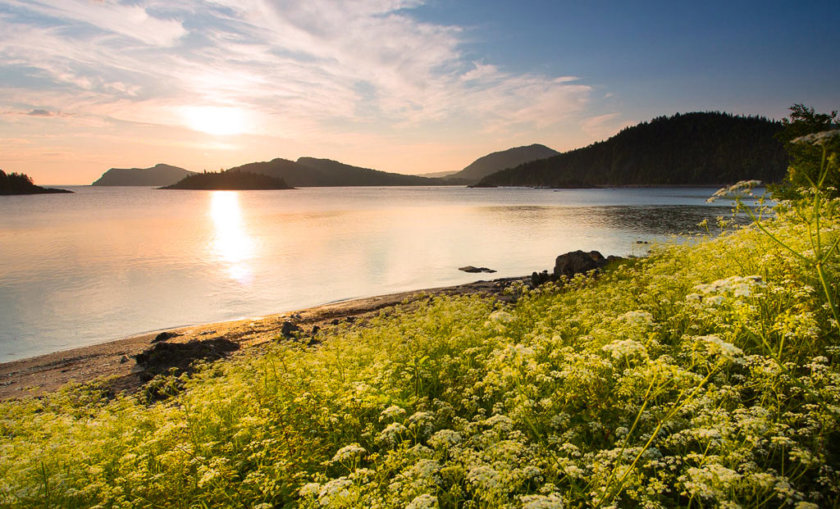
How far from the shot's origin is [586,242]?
40094 mm

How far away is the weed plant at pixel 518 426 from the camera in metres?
3.52

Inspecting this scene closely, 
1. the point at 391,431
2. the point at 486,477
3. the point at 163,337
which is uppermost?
the point at 486,477

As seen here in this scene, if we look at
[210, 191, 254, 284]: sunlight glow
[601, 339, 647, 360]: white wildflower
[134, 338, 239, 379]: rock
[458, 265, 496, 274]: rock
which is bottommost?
[134, 338, 239, 379]: rock

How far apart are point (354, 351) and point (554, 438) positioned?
15.3ft

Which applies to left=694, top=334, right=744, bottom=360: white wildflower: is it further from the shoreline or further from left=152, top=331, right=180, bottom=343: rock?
left=152, top=331, right=180, bottom=343: rock

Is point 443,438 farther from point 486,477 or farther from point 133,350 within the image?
point 133,350

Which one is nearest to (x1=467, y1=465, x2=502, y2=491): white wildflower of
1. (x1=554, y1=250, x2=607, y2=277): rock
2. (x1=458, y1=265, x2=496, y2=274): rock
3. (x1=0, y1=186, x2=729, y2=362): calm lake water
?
(x1=0, y1=186, x2=729, y2=362): calm lake water

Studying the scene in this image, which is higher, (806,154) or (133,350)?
(806,154)

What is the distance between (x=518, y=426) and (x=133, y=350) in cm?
1640

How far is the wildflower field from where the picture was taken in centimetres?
352

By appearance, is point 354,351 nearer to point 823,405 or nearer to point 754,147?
point 823,405

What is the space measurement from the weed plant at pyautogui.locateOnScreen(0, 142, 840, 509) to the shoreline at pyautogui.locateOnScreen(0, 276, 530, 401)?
14.5ft

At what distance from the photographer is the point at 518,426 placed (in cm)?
502

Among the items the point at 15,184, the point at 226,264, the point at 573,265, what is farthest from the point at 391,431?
the point at 15,184
